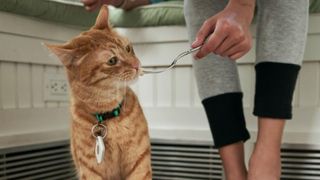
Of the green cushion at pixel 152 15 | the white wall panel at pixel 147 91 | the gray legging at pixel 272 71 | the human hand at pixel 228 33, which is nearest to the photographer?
the human hand at pixel 228 33

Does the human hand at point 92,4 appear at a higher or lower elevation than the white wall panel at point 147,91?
higher

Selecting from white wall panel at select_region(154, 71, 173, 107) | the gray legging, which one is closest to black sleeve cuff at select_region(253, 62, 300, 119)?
the gray legging

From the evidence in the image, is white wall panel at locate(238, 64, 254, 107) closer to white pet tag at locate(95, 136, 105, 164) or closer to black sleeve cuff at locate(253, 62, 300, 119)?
black sleeve cuff at locate(253, 62, 300, 119)

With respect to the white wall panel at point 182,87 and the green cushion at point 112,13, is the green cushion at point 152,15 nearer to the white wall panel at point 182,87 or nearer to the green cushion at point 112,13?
the green cushion at point 112,13

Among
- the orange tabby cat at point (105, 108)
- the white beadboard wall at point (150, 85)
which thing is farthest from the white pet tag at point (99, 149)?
the white beadboard wall at point (150, 85)

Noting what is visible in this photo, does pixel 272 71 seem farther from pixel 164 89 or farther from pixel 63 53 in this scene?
pixel 164 89

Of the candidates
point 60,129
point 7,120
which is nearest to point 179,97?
point 60,129

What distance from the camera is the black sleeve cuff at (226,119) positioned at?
80 cm

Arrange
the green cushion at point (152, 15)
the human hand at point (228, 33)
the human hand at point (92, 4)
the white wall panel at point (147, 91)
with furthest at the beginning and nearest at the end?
1. the white wall panel at point (147, 91)
2. the green cushion at point (152, 15)
3. the human hand at point (92, 4)
4. the human hand at point (228, 33)

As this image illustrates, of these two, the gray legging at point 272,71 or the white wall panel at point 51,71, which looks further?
→ the white wall panel at point 51,71

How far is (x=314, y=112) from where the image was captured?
102 cm

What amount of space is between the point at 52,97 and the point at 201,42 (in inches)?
26.6

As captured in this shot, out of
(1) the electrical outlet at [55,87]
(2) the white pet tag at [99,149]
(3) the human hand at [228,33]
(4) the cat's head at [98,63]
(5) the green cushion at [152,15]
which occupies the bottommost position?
(2) the white pet tag at [99,149]

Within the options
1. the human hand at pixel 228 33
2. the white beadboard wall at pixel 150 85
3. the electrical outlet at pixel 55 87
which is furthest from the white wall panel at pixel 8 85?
the human hand at pixel 228 33
